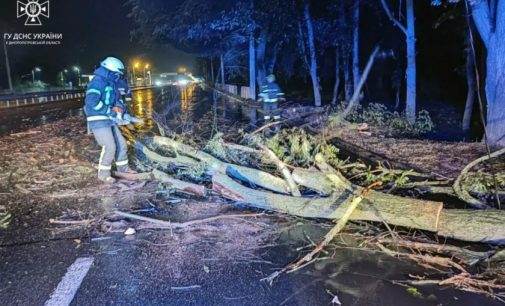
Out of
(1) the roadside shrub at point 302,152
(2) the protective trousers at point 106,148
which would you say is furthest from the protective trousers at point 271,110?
(2) the protective trousers at point 106,148

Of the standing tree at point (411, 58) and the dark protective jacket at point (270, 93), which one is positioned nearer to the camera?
the standing tree at point (411, 58)

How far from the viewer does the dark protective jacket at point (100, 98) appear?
20.6 ft

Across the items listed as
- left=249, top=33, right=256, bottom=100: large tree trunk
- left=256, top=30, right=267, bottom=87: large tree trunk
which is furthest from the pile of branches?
left=256, top=30, right=267, bottom=87: large tree trunk

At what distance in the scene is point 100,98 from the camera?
249 inches

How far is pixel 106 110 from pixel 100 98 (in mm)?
218

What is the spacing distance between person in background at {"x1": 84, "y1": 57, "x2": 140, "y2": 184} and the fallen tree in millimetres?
931

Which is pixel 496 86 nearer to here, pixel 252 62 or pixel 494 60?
pixel 494 60

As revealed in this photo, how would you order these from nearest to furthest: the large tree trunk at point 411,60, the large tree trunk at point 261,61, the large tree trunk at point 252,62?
1. the large tree trunk at point 411,60
2. the large tree trunk at point 252,62
3. the large tree trunk at point 261,61

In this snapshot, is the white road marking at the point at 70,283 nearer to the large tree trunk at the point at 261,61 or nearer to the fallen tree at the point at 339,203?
the fallen tree at the point at 339,203

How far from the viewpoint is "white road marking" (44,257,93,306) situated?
3.19 metres

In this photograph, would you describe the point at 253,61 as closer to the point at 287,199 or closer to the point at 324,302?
the point at 287,199

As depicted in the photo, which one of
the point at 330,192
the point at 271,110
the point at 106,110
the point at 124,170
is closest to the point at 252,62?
the point at 271,110

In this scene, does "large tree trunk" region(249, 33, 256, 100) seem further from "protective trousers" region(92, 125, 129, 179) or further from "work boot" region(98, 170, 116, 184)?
"work boot" region(98, 170, 116, 184)

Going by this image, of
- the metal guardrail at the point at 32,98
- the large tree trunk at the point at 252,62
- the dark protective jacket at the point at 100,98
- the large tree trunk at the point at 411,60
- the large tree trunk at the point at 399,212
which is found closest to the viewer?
the large tree trunk at the point at 399,212
